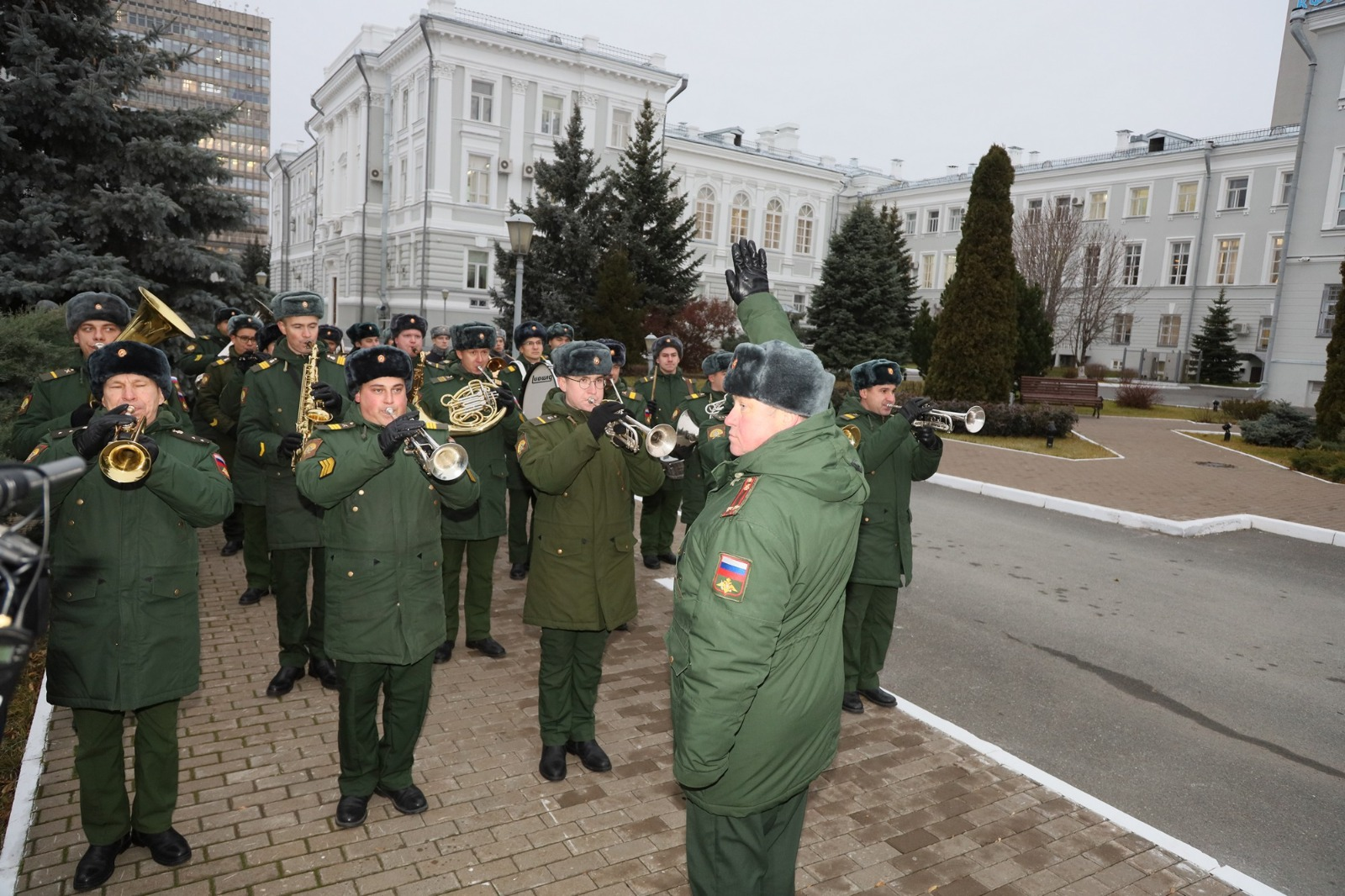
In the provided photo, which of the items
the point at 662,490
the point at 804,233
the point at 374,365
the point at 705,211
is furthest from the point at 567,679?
the point at 804,233

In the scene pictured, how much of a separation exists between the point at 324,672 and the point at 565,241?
2351 centimetres

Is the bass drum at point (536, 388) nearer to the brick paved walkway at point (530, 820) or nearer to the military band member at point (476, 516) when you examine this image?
the military band member at point (476, 516)

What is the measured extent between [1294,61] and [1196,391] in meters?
36.9

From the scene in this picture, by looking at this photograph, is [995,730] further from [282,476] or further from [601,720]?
[282,476]

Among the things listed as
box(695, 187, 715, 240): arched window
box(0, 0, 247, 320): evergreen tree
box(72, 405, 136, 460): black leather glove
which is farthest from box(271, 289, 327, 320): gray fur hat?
box(695, 187, 715, 240): arched window

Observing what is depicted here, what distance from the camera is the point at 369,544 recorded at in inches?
164

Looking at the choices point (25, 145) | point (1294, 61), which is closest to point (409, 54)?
point (25, 145)

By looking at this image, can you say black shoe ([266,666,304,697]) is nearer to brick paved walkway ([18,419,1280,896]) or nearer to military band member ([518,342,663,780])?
brick paved walkway ([18,419,1280,896])

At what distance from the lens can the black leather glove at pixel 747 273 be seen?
14.0 ft

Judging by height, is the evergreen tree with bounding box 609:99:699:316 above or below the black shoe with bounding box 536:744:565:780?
above

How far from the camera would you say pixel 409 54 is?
43781mm

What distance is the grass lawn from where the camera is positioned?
1908cm

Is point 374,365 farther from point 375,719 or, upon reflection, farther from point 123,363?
point 375,719

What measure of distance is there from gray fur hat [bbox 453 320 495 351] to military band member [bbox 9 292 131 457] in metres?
2.33
